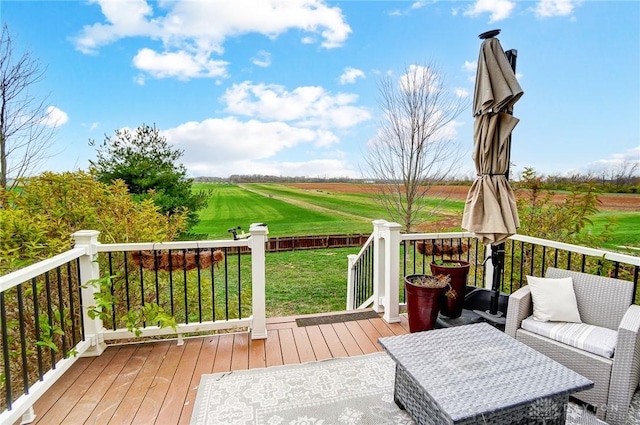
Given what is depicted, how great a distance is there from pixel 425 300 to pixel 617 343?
4.35 feet

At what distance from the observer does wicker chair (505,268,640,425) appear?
6.09ft

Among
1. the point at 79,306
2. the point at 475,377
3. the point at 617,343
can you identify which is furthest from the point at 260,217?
the point at 617,343


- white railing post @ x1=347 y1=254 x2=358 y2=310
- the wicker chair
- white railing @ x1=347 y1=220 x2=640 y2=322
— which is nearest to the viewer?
the wicker chair

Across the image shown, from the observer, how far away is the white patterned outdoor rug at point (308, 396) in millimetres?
1953

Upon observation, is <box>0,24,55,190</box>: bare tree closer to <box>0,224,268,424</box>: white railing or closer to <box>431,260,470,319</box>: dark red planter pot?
<box>0,224,268,424</box>: white railing

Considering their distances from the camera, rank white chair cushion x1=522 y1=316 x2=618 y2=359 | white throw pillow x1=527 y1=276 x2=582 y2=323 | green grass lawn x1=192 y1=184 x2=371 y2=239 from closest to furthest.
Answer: white chair cushion x1=522 y1=316 x2=618 y2=359 < white throw pillow x1=527 y1=276 x2=582 y2=323 < green grass lawn x1=192 y1=184 x2=371 y2=239

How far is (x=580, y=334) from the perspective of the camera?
7.02 feet

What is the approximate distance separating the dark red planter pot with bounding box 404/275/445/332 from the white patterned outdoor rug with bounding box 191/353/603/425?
1.91 ft

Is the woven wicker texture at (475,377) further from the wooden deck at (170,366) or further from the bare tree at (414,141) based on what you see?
the bare tree at (414,141)

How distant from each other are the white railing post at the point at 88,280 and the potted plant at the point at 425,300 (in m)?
2.92

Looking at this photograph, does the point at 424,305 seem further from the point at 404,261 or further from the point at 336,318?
the point at 336,318

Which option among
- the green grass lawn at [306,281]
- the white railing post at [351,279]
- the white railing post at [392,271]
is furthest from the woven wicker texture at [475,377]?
the green grass lawn at [306,281]

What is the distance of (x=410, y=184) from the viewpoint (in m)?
6.71

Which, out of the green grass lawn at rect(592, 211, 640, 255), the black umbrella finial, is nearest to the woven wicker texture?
the black umbrella finial
